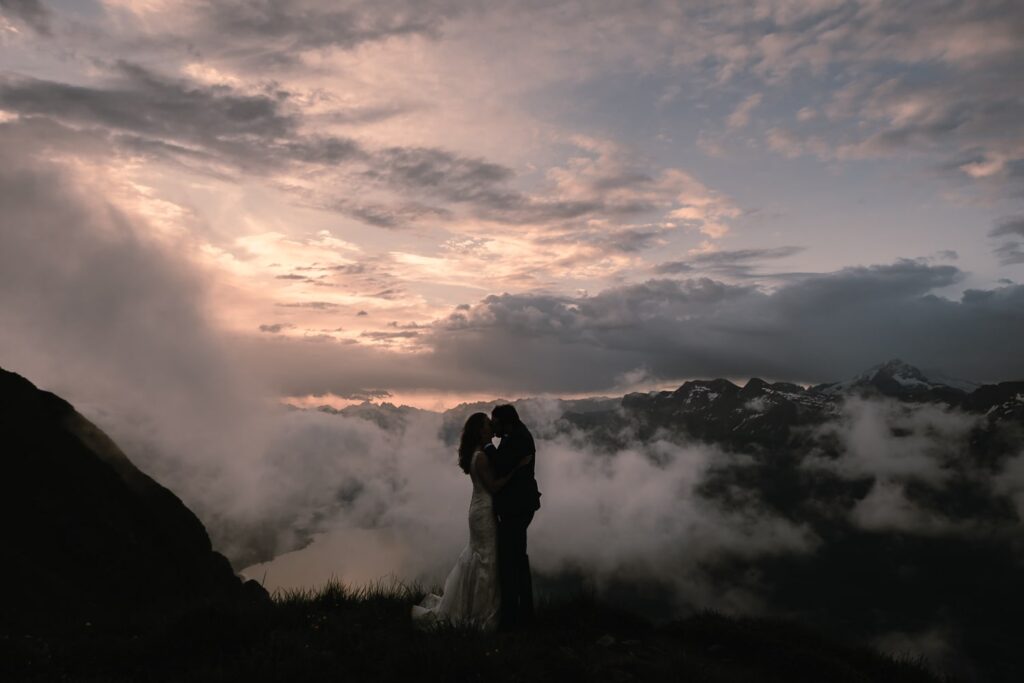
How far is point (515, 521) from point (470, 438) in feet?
5.52

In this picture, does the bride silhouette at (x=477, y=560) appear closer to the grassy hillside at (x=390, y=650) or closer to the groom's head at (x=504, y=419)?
the groom's head at (x=504, y=419)

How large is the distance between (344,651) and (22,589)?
80.0 ft

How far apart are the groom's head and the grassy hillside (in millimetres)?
3435

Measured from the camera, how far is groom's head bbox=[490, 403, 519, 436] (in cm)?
1185

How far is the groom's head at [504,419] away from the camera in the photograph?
1185cm

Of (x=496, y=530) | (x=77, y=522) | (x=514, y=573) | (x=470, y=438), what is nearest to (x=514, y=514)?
(x=496, y=530)

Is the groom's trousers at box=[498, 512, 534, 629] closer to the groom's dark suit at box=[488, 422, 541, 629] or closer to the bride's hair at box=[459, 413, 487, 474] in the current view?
the groom's dark suit at box=[488, 422, 541, 629]

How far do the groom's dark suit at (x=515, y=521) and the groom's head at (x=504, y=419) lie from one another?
0.24ft

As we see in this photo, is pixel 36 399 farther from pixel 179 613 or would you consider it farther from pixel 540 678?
pixel 540 678

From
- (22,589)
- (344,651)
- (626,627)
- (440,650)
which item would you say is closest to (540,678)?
(440,650)

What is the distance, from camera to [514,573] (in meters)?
11.3

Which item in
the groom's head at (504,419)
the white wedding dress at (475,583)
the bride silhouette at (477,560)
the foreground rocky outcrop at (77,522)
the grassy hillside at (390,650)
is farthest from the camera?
the foreground rocky outcrop at (77,522)

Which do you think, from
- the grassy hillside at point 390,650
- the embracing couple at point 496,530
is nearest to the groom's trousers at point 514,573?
the embracing couple at point 496,530

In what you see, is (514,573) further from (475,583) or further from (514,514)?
(514,514)
